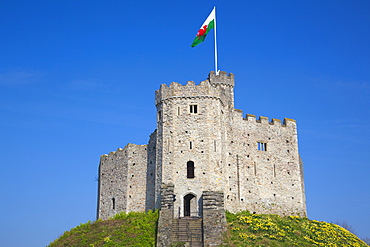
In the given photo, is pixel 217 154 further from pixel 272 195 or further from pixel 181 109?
pixel 272 195

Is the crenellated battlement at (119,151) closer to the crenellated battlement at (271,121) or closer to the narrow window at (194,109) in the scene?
the narrow window at (194,109)

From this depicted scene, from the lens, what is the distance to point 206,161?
4597 centimetres

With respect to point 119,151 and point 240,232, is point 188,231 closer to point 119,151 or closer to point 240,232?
point 240,232

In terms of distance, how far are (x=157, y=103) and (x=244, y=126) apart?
368 inches

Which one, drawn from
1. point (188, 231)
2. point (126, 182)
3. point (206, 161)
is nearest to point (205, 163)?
point (206, 161)

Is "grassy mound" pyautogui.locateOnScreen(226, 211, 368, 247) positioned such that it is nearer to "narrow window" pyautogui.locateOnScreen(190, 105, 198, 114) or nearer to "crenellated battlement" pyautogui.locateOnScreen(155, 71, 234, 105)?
"narrow window" pyautogui.locateOnScreen(190, 105, 198, 114)

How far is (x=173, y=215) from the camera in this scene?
44.4m

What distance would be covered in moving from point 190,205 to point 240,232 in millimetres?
5605

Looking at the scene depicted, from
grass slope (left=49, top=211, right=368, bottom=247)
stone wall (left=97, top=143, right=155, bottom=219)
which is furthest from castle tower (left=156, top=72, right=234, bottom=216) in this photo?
stone wall (left=97, top=143, right=155, bottom=219)

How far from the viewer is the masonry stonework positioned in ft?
151

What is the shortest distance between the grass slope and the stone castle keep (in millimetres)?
2189

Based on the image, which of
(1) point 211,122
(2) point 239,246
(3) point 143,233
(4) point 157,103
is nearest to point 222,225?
(2) point 239,246

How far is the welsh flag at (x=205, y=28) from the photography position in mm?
51438

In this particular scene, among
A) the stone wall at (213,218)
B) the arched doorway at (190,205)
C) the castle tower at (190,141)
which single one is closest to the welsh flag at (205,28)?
the castle tower at (190,141)
